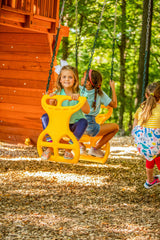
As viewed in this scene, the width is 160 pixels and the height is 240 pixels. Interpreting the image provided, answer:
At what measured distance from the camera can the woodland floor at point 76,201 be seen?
3.42 metres

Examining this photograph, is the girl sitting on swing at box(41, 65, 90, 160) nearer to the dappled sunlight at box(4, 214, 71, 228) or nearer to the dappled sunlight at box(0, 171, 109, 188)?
the dappled sunlight at box(0, 171, 109, 188)

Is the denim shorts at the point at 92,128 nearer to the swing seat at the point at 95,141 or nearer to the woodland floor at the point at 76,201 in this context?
the swing seat at the point at 95,141

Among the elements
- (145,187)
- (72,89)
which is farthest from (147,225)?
(72,89)

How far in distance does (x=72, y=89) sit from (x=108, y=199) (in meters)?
1.46

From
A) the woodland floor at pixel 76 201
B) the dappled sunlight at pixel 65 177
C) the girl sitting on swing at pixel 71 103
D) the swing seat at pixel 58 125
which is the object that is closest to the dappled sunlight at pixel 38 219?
the woodland floor at pixel 76 201

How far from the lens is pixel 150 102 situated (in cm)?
437

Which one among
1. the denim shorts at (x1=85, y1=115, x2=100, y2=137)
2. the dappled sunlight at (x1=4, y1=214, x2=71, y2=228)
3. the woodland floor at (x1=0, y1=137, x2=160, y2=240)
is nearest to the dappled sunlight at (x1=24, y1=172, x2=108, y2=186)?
the woodland floor at (x1=0, y1=137, x2=160, y2=240)

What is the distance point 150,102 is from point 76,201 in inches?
54.5

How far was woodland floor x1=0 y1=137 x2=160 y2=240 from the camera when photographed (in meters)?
3.42

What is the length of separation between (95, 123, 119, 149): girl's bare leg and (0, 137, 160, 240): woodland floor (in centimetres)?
48

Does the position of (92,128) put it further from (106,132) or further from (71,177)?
(71,177)

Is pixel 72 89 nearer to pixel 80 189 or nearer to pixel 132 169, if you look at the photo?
pixel 80 189

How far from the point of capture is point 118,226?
142 inches

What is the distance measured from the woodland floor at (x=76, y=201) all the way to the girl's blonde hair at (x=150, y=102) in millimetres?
967
